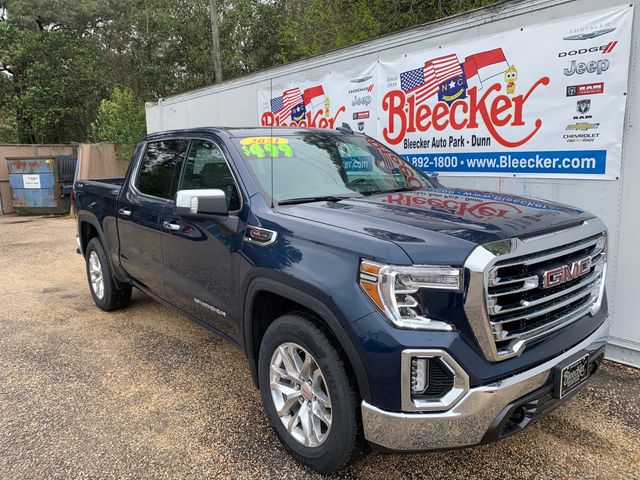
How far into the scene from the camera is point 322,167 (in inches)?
134

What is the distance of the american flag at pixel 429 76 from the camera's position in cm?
479

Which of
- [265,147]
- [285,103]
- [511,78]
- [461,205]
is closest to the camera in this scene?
[461,205]

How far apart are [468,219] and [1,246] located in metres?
10.5

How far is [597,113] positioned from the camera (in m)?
3.87

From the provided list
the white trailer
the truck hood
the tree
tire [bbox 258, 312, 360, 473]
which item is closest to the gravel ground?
tire [bbox 258, 312, 360, 473]

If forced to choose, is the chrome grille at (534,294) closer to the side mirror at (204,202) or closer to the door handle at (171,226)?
the side mirror at (204,202)

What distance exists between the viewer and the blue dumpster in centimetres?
1508

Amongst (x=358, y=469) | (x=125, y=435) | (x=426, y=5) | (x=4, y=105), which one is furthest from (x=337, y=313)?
(x=4, y=105)

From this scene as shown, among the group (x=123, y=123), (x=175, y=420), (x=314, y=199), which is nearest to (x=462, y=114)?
(x=314, y=199)

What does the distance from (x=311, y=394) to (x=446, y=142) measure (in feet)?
10.8

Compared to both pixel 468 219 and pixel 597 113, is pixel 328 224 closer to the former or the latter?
pixel 468 219

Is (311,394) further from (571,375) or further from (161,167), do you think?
(161,167)

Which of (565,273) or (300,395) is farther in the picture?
(300,395)

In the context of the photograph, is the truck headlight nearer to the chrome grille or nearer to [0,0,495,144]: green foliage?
the chrome grille
